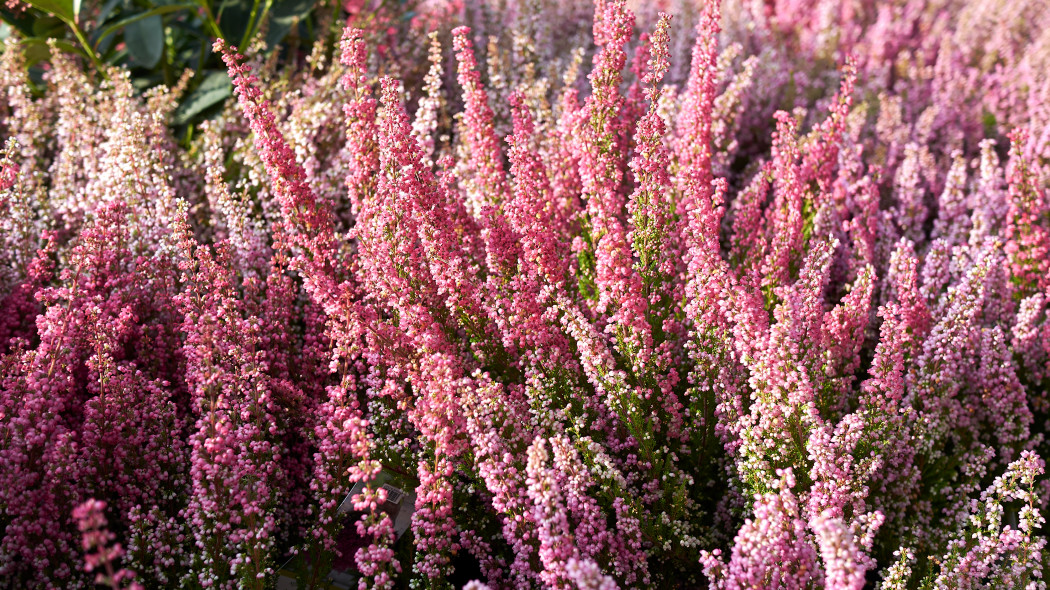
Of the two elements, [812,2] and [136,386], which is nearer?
[136,386]

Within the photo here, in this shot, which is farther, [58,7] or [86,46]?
[86,46]

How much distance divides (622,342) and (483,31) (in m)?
3.23

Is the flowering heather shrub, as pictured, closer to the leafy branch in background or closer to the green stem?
→ the green stem

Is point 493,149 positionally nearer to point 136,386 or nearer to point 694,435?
point 694,435

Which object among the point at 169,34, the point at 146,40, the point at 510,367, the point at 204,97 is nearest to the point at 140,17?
the point at 146,40

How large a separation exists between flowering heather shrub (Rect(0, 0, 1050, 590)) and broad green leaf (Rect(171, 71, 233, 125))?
562mm

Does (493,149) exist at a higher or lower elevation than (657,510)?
higher

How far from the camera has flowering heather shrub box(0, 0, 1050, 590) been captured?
2.05 metres

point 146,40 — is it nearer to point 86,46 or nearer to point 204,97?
point 86,46

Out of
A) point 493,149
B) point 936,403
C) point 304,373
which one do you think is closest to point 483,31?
point 493,149

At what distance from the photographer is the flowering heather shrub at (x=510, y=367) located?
205cm

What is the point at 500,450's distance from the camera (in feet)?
6.85

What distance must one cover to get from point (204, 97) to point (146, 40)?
1.52ft

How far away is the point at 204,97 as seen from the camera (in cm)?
404
